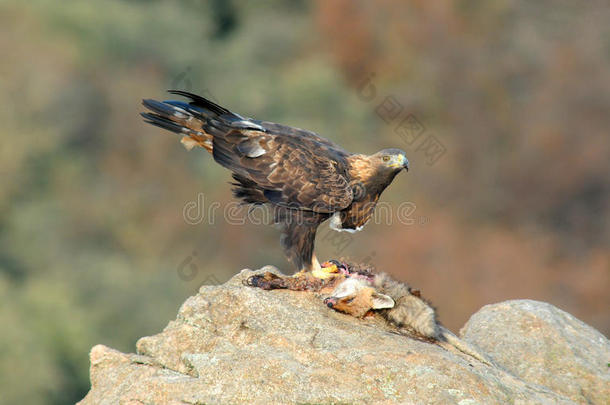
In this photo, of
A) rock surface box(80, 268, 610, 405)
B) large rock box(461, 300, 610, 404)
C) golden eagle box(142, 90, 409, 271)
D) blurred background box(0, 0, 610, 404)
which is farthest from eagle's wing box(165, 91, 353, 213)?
blurred background box(0, 0, 610, 404)

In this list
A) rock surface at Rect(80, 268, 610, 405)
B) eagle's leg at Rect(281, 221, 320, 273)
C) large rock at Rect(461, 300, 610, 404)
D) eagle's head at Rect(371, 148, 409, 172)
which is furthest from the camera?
eagle's head at Rect(371, 148, 409, 172)

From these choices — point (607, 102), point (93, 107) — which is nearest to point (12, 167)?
point (93, 107)

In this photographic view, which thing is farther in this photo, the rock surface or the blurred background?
the blurred background

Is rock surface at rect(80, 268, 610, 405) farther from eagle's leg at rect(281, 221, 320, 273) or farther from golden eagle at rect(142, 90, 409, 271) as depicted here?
golden eagle at rect(142, 90, 409, 271)

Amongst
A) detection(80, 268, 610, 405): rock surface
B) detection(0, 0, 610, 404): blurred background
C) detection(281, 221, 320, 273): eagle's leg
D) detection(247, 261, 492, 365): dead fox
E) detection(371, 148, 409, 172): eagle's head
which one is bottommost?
detection(80, 268, 610, 405): rock surface

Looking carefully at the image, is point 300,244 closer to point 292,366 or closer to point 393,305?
point 393,305

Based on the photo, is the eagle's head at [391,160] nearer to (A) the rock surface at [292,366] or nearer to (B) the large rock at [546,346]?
(B) the large rock at [546,346]

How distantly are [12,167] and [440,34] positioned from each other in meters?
22.6

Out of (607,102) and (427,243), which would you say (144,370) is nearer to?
(427,243)

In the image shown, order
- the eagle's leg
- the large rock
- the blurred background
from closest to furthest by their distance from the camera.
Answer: the large rock
the eagle's leg
the blurred background

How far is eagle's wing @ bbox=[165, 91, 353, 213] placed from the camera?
8.95 metres

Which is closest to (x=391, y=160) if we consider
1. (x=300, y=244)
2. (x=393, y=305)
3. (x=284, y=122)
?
(x=300, y=244)

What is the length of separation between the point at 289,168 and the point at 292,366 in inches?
123

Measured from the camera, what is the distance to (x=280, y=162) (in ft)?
29.7
